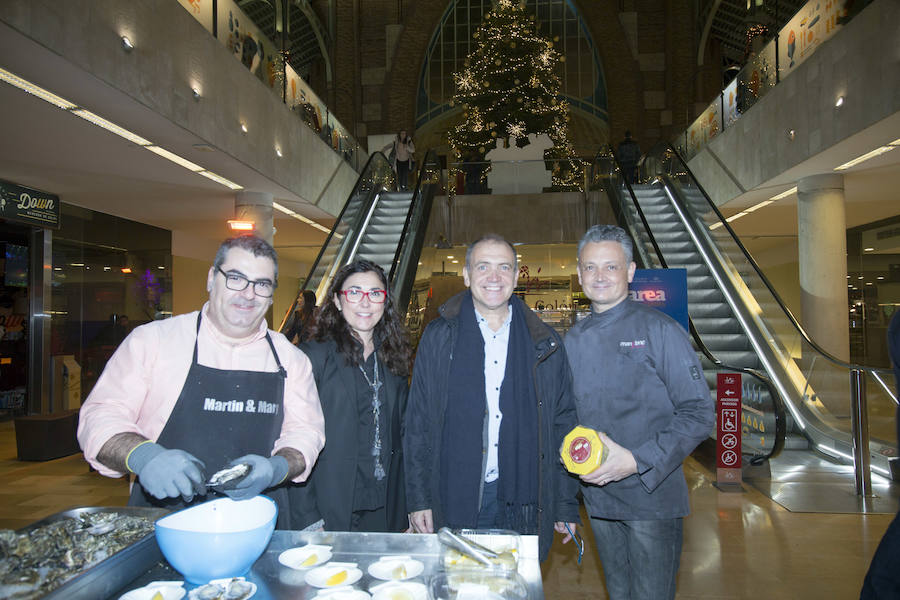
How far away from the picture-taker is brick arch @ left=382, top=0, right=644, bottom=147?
20031 mm

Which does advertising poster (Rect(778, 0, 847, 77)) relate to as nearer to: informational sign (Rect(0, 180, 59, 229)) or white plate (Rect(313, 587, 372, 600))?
white plate (Rect(313, 587, 372, 600))

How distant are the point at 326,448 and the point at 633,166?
12.6 meters

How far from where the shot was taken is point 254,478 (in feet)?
4.40

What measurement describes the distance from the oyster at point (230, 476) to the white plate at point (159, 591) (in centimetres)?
20

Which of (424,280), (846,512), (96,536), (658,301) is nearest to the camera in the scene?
(96,536)

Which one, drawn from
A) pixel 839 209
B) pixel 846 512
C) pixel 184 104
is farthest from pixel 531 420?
pixel 839 209

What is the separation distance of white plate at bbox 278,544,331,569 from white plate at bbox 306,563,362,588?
0.04 meters

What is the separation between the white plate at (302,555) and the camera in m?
1.29

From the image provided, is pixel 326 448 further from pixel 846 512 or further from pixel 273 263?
pixel 846 512

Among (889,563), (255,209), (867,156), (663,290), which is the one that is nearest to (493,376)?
(889,563)

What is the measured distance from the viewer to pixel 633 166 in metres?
13.4

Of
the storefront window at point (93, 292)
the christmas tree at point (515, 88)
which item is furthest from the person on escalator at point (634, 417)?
the christmas tree at point (515, 88)

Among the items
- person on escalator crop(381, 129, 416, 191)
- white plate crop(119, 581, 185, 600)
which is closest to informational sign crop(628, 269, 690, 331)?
white plate crop(119, 581, 185, 600)

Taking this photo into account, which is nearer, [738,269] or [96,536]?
[96,536]
